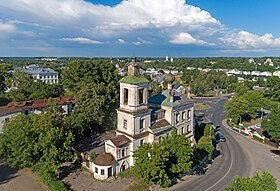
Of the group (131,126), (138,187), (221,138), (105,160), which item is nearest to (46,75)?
(221,138)

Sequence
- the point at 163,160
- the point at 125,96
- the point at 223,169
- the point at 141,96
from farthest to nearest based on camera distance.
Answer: the point at 223,169, the point at 141,96, the point at 125,96, the point at 163,160

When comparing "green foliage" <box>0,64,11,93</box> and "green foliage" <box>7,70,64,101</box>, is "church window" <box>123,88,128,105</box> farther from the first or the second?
"green foliage" <box>0,64,11,93</box>

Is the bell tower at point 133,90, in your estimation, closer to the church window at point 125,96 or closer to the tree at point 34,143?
the church window at point 125,96

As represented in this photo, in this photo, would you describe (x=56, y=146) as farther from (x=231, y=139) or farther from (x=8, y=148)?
(x=231, y=139)

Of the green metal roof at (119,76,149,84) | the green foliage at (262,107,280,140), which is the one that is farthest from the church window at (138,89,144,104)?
the green foliage at (262,107,280,140)

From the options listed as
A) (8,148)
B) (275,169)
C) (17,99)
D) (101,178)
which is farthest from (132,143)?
(17,99)

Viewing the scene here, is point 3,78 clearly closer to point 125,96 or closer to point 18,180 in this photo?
point 18,180
